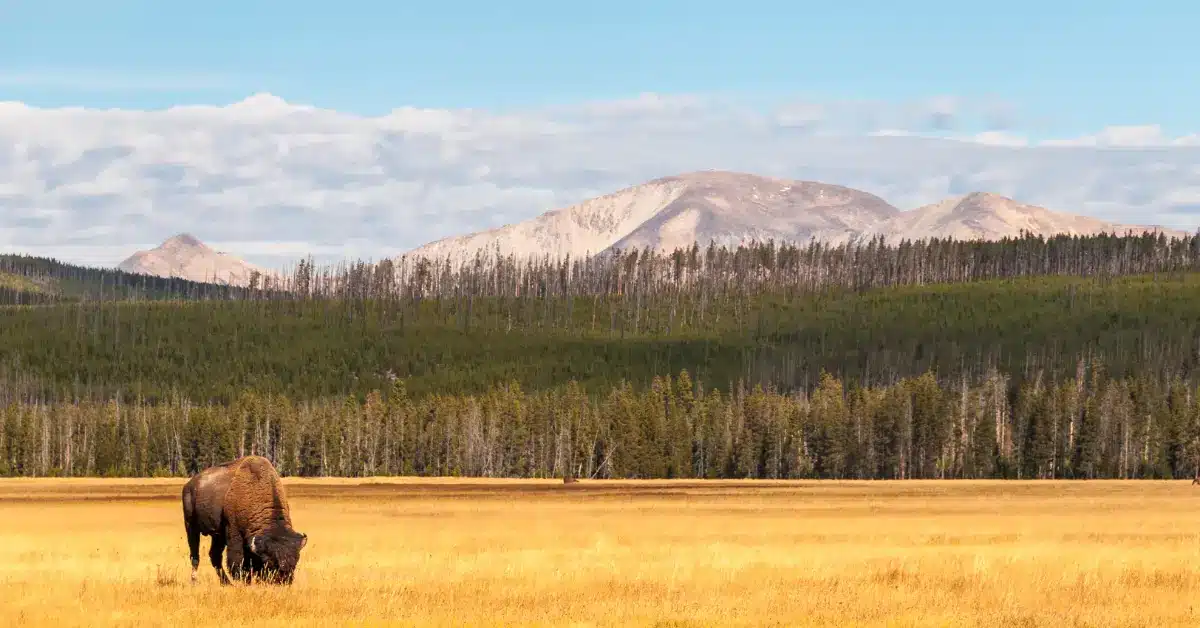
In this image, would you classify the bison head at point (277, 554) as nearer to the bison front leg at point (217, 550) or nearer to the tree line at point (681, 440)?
the bison front leg at point (217, 550)

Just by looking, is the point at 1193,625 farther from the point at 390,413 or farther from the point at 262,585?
the point at 390,413

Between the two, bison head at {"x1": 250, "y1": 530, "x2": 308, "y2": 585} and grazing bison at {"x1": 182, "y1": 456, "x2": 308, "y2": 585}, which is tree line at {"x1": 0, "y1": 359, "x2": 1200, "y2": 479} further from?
bison head at {"x1": 250, "y1": 530, "x2": 308, "y2": 585}

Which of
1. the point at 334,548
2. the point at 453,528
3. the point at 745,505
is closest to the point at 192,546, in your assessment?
the point at 334,548

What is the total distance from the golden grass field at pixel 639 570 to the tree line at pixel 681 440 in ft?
313

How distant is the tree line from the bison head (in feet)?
438

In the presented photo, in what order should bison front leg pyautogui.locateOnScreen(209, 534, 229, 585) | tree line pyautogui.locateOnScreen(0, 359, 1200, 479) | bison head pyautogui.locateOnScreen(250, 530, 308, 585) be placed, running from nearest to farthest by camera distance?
bison head pyautogui.locateOnScreen(250, 530, 308, 585), bison front leg pyautogui.locateOnScreen(209, 534, 229, 585), tree line pyautogui.locateOnScreen(0, 359, 1200, 479)

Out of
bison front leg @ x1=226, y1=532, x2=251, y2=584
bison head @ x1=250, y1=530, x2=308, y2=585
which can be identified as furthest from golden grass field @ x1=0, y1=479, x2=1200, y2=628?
bison head @ x1=250, y1=530, x2=308, y2=585

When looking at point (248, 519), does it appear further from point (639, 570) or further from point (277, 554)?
point (639, 570)

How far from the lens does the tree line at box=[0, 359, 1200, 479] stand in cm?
16688

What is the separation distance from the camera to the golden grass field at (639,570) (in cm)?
2741

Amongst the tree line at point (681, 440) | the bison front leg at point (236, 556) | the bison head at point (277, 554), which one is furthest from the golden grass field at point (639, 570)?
the tree line at point (681, 440)

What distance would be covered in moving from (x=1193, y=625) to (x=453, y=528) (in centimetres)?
3756

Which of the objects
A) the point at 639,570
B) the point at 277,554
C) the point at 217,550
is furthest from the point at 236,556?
the point at 639,570

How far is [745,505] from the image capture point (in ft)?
274
